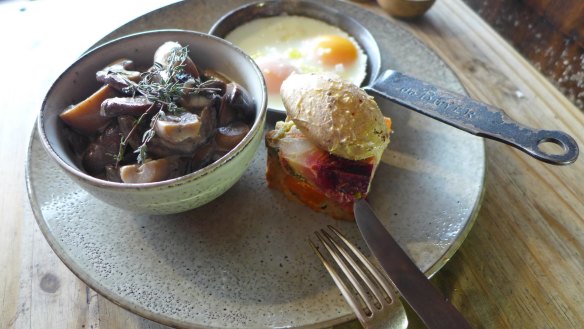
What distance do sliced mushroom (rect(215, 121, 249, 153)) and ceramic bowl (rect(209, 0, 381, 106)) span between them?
2.33 feet

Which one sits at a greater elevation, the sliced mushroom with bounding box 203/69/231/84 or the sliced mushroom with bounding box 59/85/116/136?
the sliced mushroom with bounding box 203/69/231/84

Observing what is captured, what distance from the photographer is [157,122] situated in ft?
3.34

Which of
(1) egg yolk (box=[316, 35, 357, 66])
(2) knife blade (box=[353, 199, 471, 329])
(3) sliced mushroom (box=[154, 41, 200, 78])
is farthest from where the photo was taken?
(1) egg yolk (box=[316, 35, 357, 66])

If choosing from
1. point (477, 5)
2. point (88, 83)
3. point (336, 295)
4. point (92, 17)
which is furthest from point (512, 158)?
point (92, 17)

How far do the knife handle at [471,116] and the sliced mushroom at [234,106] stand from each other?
17.0 inches

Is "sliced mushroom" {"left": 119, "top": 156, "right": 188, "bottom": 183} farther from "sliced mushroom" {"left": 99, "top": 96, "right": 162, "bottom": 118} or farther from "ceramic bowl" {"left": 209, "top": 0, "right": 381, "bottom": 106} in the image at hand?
"ceramic bowl" {"left": 209, "top": 0, "right": 381, "bottom": 106}

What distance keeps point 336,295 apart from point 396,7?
1.40 metres

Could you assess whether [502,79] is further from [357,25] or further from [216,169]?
[216,169]

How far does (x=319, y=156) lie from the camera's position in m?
1.17

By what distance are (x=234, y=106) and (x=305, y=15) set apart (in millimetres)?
967

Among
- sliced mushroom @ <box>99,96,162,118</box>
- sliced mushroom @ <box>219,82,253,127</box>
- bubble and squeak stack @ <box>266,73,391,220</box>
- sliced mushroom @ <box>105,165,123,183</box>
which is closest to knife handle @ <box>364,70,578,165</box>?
bubble and squeak stack @ <box>266,73,391,220</box>

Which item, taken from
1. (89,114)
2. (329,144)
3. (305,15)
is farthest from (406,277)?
(305,15)

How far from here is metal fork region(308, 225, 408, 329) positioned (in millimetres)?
972

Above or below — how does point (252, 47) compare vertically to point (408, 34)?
below
